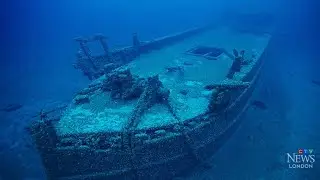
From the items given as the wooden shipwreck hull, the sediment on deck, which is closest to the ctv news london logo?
the wooden shipwreck hull

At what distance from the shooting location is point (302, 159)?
10047mm

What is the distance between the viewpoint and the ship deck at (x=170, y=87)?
7.21 meters

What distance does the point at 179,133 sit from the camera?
6887mm

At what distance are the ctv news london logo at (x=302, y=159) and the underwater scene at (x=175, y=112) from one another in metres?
0.05

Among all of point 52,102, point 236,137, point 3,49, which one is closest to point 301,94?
point 236,137

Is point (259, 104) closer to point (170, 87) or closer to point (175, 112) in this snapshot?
point (170, 87)

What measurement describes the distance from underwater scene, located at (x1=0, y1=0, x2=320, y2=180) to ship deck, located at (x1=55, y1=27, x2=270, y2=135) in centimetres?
5

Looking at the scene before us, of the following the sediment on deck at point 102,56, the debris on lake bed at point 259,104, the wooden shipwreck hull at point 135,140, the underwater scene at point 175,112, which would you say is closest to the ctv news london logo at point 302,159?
the underwater scene at point 175,112

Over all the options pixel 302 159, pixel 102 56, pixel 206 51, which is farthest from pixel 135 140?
pixel 206 51

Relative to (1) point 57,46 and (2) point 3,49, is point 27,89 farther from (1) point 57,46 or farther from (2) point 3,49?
(2) point 3,49

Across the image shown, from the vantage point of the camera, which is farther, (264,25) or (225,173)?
(264,25)

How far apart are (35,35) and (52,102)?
37.0 meters

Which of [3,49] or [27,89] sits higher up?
[3,49]

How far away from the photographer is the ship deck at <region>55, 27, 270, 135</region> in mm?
7207
